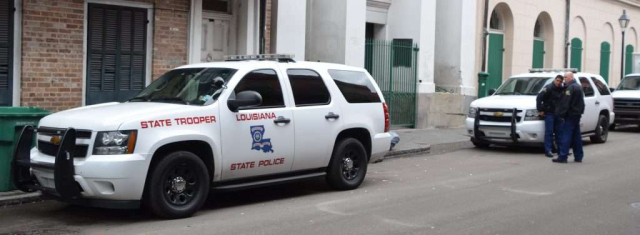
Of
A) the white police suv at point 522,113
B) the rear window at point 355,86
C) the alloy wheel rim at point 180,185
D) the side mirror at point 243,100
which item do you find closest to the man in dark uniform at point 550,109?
the white police suv at point 522,113

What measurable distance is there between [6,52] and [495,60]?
1725cm

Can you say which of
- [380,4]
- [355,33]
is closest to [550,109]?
[355,33]

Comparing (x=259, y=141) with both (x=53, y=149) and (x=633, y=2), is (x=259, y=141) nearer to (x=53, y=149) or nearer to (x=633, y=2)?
(x=53, y=149)

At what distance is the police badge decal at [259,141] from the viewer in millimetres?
9016

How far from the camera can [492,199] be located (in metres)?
10.1

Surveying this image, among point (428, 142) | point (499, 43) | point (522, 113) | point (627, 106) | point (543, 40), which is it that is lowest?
A: point (428, 142)

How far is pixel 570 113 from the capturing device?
14.0 metres

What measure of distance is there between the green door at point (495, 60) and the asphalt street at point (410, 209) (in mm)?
12293

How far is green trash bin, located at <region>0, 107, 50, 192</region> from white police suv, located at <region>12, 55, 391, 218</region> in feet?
1.81

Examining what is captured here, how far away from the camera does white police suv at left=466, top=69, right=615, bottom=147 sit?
1542 cm

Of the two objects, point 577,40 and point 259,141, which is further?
point 577,40

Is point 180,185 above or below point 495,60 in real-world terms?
below

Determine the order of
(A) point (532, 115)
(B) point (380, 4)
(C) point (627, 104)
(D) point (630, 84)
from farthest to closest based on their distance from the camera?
(D) point (630, 84) < (C) point (627, 104) < (B) point (380, 4) < (A) point (532, 115)

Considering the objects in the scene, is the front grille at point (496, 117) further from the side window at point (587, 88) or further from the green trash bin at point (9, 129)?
the green trash bin at point (9, 129)
